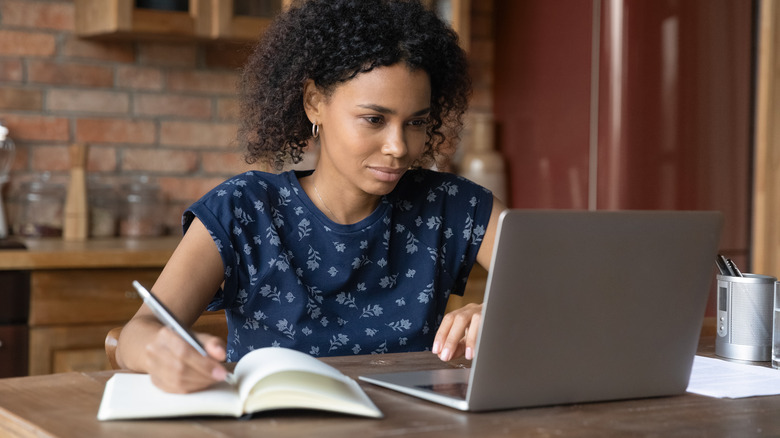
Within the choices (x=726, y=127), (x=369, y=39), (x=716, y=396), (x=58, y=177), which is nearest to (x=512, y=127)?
(x=726, y=127)

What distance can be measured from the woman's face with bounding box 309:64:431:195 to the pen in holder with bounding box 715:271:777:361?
1.79 ft

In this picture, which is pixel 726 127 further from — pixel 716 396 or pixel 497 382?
pixel 497 382

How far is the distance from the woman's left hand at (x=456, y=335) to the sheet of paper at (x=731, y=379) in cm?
27

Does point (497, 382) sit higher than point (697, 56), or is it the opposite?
point (697, 56)

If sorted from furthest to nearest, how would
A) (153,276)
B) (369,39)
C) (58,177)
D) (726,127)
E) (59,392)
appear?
(726,127) < (58,177) < (153,276) < (369,39) < (59,392)

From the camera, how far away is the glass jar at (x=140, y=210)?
9.02ft

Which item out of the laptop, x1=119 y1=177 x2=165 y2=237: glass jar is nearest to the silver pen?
the laptop

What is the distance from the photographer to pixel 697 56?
288cm

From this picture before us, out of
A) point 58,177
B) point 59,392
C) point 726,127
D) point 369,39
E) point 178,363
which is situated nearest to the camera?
point 178,363

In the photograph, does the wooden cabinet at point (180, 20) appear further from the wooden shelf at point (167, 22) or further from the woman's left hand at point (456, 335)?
the woman's left hand at point (456, 335)

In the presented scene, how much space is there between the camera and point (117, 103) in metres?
2.79

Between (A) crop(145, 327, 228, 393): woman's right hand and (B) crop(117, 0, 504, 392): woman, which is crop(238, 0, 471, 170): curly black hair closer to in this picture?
(B) crop(117, 0, 504, 392): woman

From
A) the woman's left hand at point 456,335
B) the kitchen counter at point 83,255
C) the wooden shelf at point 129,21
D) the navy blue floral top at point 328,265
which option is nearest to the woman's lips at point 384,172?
the navy blue floral top at point 328,265

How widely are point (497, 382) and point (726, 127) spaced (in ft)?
7.43
